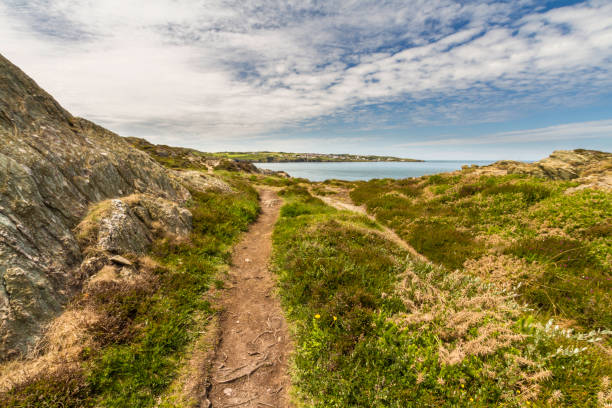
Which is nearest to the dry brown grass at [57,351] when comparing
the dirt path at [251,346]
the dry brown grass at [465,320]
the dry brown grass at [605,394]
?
the dirt path at [251,346]

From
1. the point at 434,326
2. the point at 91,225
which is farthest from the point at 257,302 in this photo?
the point at 91,225

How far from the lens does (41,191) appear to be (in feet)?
22.4

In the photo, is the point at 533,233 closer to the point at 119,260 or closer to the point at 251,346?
the point at 251,346

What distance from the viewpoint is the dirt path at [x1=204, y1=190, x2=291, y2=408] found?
15.3 feet

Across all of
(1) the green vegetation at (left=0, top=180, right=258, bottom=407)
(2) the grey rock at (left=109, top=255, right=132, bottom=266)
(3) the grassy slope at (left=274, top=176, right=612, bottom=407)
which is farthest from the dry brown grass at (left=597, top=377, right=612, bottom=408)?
(2) the grey rock at (left=109, top=255, right=132, bottom=266)

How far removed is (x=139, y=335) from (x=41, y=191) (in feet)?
18.0

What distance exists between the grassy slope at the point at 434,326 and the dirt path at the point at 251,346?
1.49 ft

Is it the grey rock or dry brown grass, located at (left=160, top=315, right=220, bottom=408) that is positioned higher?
the grey rock

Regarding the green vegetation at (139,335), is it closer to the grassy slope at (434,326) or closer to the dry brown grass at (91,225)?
the dry brown grass at (91,225)

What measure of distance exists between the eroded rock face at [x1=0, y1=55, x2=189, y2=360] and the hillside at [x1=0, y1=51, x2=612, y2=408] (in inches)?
1.7

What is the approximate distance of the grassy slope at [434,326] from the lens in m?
4.04

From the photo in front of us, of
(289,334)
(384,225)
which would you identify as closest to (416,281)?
(289,334)

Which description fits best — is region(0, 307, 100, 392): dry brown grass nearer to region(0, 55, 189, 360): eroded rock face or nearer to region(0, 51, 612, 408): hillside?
region(0, 51, 612, 408): hillside

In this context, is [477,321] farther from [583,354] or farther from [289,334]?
[289,334]
